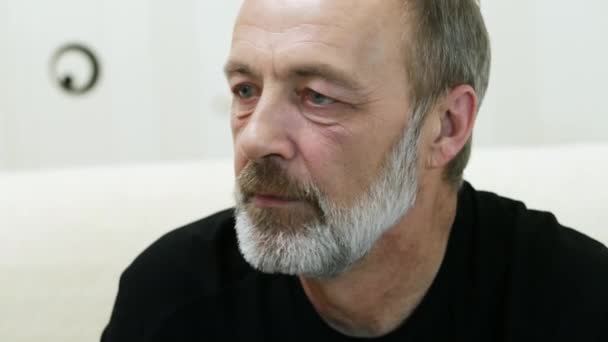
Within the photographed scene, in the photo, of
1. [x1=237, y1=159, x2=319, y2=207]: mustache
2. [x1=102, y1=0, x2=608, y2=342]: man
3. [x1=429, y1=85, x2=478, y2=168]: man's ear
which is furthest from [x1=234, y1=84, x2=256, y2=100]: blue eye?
[x1=429, y1=85, x2=478, y2=168]: man's ear

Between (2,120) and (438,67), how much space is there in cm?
156

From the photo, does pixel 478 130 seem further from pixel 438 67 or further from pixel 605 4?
pixel 438 67

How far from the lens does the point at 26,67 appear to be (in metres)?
2.07

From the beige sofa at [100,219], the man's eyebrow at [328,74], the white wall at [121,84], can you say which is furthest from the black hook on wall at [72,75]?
the man's eyebrow at [328,74]

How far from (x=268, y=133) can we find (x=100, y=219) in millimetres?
497

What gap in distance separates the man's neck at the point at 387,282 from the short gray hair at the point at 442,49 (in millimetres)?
156

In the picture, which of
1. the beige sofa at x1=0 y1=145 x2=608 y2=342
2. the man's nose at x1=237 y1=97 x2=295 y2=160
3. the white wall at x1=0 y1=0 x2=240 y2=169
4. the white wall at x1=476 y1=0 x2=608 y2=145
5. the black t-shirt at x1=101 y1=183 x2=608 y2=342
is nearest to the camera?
the man's nose at x1=237 y1=97 x2=295 y2=160

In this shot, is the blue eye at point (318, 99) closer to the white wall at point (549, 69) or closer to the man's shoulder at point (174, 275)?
the man's shoulder at point (174, 275)

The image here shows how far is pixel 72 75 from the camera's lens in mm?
2061

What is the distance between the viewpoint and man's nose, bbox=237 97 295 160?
2.74 feet

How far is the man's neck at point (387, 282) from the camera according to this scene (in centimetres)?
100

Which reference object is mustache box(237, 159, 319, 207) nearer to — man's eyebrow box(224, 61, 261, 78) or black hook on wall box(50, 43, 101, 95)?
man's eyebrow box(224, 61, 261, 78)

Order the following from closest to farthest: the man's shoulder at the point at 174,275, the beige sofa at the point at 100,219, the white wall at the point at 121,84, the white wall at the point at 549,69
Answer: the man's shoulder at the point at 174,275, the beige sofa at the point at 100,219, the white wall at the point at 549,69, the white wall at the point at 121,84

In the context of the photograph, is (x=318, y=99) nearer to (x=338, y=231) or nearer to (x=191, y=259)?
(x=338, y=231)
